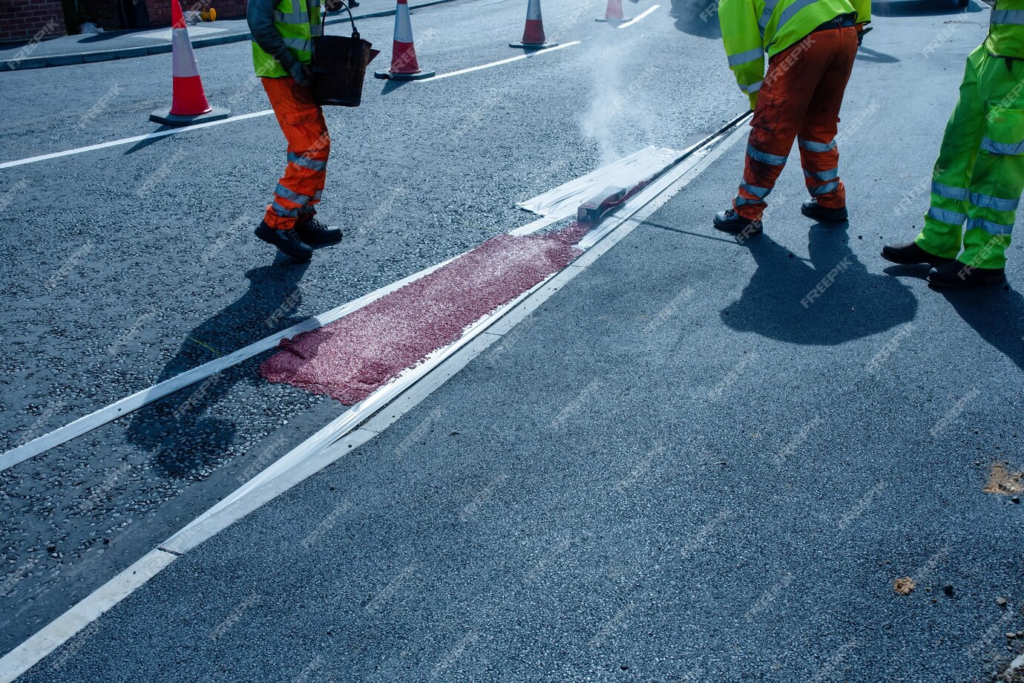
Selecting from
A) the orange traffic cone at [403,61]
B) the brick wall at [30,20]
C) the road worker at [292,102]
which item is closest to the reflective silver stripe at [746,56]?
the road worker at [292,102]

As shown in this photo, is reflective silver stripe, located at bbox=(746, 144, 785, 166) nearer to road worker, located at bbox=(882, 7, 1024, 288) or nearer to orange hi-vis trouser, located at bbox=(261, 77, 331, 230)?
road worker, located at bbox=(882, 7, 1024, 288)

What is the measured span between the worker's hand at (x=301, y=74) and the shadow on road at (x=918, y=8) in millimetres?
13538

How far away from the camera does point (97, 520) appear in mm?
3170

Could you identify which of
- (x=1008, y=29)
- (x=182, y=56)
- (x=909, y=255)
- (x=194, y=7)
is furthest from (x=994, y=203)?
(x=194, y=7)

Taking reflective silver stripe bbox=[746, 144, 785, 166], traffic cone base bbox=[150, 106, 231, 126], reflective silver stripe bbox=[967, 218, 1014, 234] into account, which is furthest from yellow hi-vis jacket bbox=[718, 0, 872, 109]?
traffic cone base bbox=[150, 106, 231, 126]

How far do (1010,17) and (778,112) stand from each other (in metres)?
1.29

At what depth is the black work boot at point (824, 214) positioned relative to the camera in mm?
5953

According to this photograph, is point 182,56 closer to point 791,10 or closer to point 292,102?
point 292,102

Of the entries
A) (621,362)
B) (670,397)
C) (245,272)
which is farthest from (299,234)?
(670,397)

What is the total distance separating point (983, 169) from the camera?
4.83 meters

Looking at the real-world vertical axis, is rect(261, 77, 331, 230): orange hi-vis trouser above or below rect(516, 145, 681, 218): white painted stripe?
above

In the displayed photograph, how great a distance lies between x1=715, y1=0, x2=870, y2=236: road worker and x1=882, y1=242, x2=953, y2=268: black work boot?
72 centimetres

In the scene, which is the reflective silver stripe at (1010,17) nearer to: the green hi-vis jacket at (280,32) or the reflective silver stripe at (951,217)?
the reflective silver stripe at (951,217)

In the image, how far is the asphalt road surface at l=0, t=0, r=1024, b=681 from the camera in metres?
2.67
